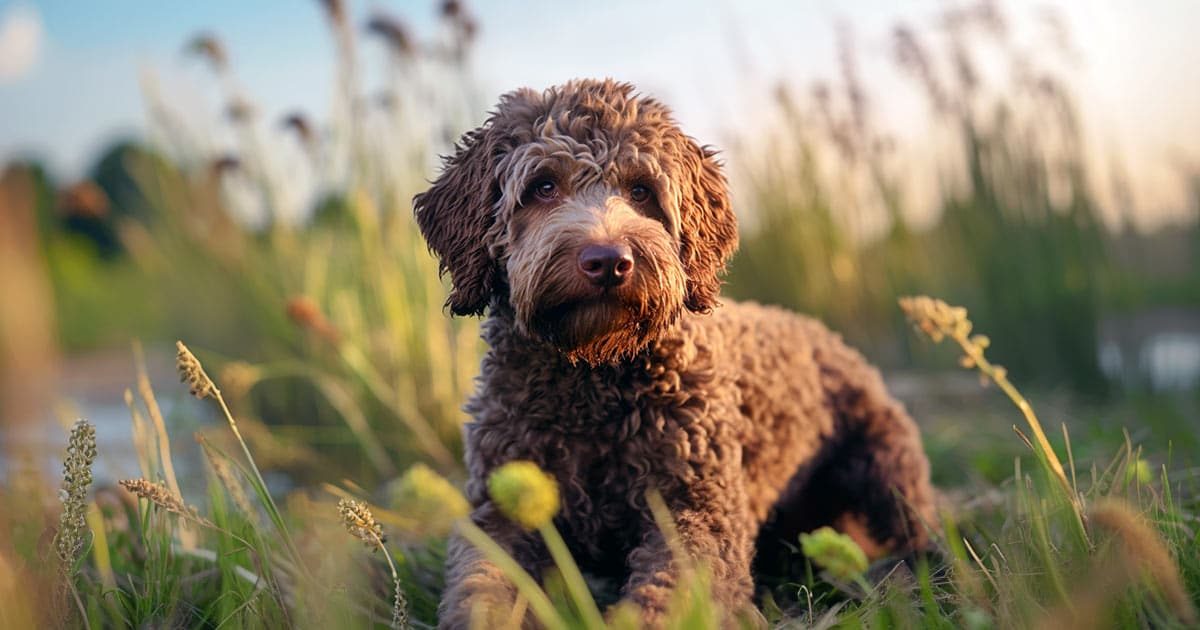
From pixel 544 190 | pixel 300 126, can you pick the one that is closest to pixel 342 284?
pixel 300 126

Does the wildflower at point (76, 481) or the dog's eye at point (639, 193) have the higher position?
the dog's eye at point (639, 193)

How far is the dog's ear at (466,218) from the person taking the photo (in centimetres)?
336

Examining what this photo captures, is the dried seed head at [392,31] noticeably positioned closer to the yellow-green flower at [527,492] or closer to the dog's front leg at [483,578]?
the dog's front leg at [483,578]

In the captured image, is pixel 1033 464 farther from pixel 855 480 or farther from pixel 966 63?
pixel 966 63

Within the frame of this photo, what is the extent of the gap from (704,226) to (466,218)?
848 mm

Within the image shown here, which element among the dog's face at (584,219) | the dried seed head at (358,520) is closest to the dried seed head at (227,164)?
the dog's face at (584,219)

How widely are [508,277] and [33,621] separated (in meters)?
1.70

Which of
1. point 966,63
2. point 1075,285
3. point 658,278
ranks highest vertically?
point 966,63

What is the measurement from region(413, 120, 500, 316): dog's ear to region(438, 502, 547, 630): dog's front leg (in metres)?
0.73

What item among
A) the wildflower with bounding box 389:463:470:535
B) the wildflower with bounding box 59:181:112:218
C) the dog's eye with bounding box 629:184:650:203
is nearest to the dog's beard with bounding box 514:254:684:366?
the dog's eye with bounding box 629:184:650:203

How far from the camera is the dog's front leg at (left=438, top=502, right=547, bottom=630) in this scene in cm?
277

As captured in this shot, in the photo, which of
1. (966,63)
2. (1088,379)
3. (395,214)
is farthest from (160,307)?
(1088,379)

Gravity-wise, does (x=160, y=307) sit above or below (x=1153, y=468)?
above

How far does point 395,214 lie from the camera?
733cm
